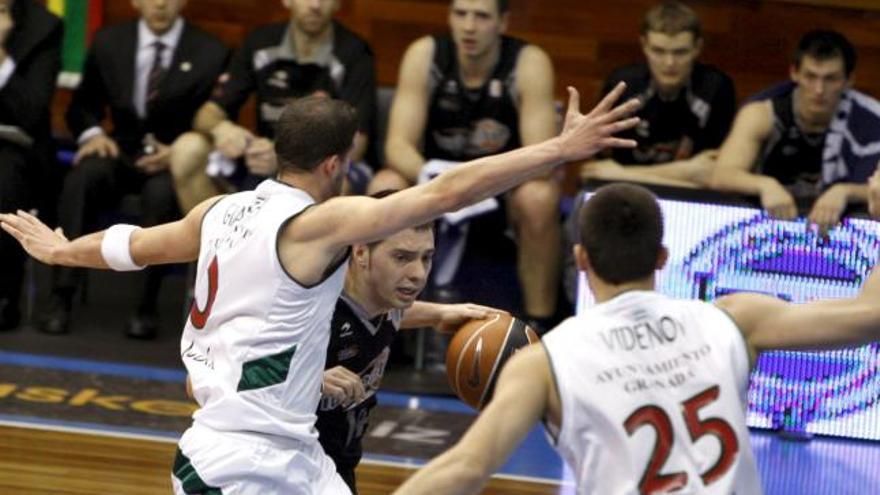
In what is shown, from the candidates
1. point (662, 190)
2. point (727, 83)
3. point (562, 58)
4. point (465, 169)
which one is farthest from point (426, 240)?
point (562, 58)

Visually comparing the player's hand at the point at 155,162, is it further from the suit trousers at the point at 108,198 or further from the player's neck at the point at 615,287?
the player's neck at the point at 615,287

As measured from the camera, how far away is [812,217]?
8.57m

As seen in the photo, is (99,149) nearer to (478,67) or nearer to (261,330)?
(478,67)

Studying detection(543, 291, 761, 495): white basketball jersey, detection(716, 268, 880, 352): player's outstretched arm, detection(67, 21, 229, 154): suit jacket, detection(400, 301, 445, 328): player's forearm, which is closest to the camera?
detection(543, 291, 761, 495): white basketball jersey

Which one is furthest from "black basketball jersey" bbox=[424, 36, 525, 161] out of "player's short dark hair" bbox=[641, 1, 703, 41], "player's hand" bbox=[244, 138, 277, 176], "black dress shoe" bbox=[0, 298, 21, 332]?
"black dress shoe" bbox=[0, 298, 21, 332]

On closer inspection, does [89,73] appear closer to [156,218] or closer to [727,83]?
[156,218]

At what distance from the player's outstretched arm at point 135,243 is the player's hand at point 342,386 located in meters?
0.53

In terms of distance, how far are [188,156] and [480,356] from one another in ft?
14.1

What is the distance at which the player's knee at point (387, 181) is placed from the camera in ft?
30.1

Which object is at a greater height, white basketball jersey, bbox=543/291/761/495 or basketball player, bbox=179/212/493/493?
white basketball jersey, bbox=543/291/761/495

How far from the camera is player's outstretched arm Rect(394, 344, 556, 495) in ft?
12.6

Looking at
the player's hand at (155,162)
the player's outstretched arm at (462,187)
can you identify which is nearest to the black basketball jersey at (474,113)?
the player's hand at (155,162)

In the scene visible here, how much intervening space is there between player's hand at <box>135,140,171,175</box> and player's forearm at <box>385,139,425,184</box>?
1.20 m

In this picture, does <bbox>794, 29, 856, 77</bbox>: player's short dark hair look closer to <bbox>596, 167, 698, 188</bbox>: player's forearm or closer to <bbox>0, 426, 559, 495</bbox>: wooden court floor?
<bbox>596, 167, 698, 188</bbox>: player's forearm
